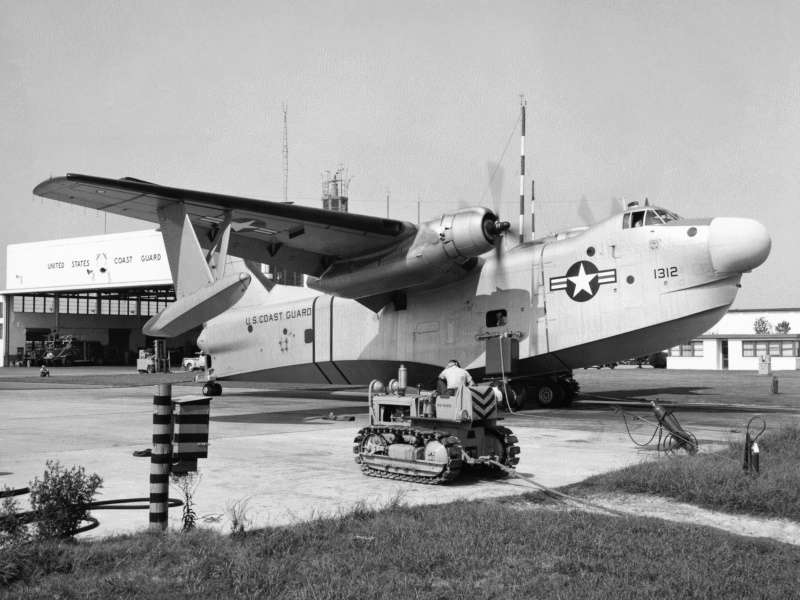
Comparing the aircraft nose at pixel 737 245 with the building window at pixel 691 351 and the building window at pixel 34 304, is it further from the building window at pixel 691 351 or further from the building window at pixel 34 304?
the building window at pixel 34 304

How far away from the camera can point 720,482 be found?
344 inches

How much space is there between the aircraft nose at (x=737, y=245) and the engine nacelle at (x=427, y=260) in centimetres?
519

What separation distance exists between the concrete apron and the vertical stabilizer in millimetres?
3504

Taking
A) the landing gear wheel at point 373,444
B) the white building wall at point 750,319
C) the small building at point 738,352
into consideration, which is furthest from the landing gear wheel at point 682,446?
the white building wall at point 750,319

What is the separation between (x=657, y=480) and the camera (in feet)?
29.4

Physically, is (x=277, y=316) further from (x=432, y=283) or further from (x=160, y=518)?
(x=160, y=518)

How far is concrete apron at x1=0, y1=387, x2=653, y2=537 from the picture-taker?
817cm

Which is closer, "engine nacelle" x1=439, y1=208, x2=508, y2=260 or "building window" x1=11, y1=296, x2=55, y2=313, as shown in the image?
"engine nacelle" x1=439, y1=208, x2=508, y2=260

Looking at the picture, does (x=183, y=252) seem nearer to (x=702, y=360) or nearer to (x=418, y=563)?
(x=418, y=563)

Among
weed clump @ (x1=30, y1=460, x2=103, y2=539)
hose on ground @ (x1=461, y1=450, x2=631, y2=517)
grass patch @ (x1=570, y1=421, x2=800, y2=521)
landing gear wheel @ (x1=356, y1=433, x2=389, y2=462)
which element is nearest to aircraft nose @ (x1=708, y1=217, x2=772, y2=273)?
grass patch @ (x1=570, y1=421, x2=800, y2=521)

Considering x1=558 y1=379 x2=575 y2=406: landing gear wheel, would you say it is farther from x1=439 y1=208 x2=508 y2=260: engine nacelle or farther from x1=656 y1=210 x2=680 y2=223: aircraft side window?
x1=656 y1=210 x2=680 y2=223: aircraft side window

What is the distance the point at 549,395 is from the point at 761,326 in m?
78.2

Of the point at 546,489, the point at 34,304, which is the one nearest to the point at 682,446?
the point at 546,489

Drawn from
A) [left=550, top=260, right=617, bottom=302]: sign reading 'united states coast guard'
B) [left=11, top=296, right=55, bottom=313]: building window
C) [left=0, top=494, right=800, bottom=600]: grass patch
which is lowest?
[left=0, top=494, right=800, bottom=600]: grass patch
